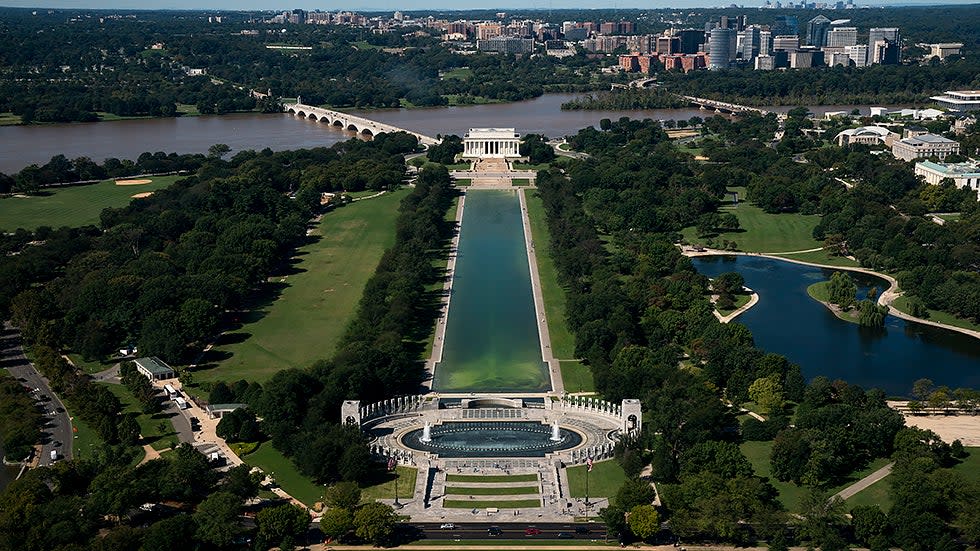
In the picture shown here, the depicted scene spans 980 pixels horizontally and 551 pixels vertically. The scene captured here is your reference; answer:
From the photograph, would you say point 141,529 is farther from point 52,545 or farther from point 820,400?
point 820,400

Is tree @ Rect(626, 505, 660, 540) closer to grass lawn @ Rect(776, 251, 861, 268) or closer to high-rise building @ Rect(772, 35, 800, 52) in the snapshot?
grass lawn @ Rect(776, 251, 861, 268)

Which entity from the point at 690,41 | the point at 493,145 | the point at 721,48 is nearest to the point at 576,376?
the point at 493,145

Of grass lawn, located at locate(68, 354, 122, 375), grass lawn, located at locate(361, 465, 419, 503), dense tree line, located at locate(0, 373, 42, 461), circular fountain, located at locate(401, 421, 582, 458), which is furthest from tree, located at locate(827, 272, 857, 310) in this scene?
dense tree line, located at locate(0, 373, 42, 461)

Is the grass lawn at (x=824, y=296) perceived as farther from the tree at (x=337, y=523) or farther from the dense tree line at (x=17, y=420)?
the dense tree line at (x=17, y=420)

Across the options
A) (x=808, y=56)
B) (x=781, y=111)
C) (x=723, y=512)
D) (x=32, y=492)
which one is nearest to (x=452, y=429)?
(x=723, y=512)

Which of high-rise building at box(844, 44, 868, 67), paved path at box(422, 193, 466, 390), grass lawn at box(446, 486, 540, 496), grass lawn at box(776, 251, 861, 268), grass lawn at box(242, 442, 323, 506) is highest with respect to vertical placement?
high-rise building at box(844, 44, 868, 67)

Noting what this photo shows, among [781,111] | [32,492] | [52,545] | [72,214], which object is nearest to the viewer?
[52,545]

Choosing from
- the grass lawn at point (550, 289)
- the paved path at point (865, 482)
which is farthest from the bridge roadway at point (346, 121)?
the paved path at point (865, 482)
